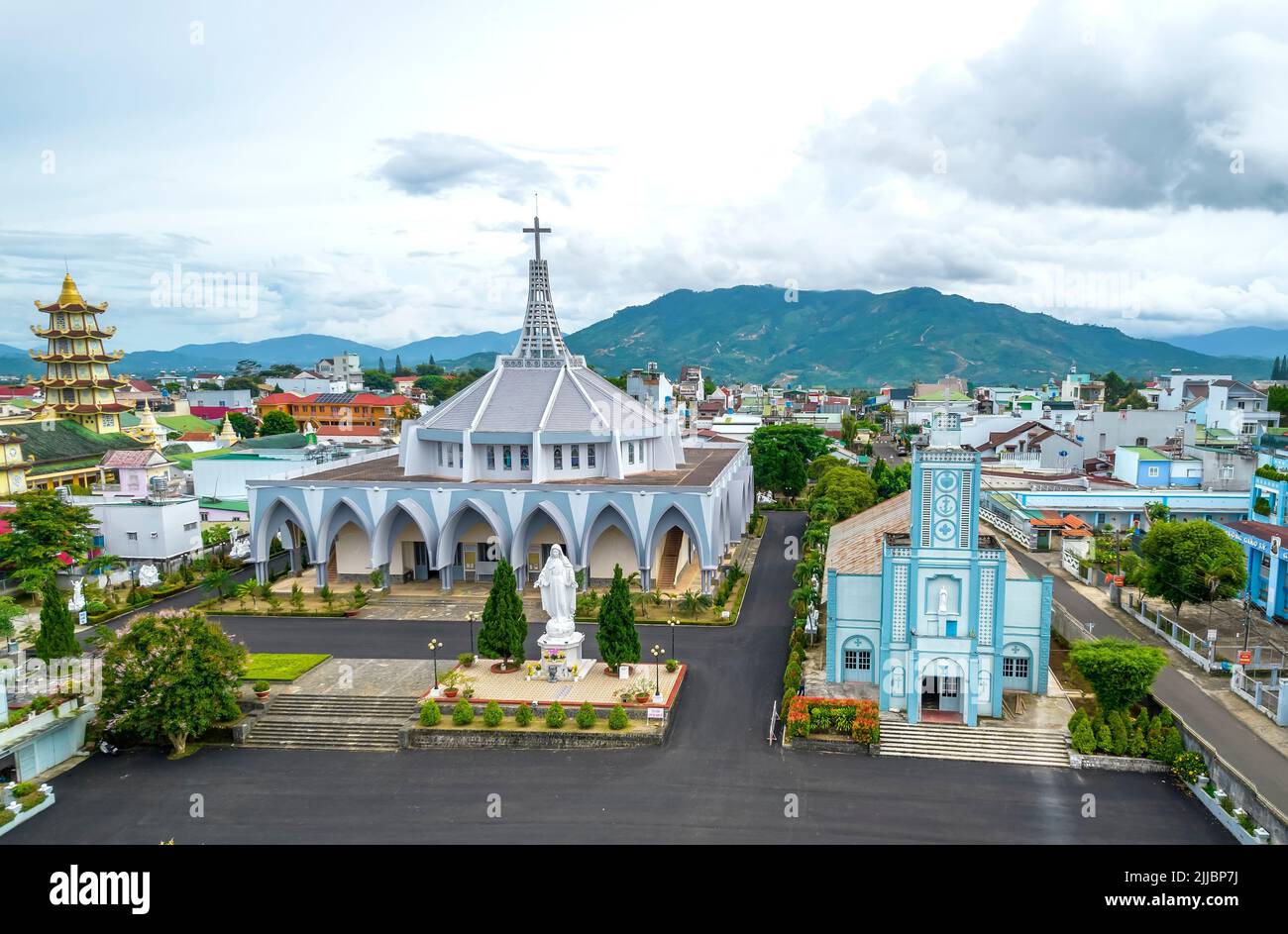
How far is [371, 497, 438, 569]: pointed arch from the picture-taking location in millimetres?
39281

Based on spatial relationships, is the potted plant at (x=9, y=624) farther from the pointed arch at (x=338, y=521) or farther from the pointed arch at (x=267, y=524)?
the pointed arch at (x=338, y=521)

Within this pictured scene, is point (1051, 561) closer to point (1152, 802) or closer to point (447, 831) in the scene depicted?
point (1152, 802)

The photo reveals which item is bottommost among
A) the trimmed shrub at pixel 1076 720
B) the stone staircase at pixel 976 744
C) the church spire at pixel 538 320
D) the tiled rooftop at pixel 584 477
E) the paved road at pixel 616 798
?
the paved road at pixel 616 798

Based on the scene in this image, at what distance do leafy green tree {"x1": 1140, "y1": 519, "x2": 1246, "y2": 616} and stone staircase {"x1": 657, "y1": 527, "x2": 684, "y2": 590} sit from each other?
20.2 metres

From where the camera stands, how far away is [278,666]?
97.1ft

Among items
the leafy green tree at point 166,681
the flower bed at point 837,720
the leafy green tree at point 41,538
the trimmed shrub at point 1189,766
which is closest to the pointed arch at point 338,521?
the leafy green tree at point 41,538

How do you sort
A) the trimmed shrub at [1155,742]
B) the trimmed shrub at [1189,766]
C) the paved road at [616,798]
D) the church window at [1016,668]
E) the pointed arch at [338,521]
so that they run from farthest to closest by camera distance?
the pointed arch at [338,521], the church window at [1016,668], the trimmed shrub at [1155,742], the trimmed shrub at [1189,766], the paved road at [616,798]

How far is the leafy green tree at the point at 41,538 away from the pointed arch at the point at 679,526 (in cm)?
2726

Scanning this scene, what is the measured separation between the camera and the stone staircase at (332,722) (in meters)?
24.7

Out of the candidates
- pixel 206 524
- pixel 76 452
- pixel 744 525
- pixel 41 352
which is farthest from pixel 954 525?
pixel 41 352

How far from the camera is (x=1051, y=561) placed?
148 feet

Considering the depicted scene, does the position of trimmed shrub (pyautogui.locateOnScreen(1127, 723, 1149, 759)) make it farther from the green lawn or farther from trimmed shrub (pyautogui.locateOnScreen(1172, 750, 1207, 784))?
the green lawn

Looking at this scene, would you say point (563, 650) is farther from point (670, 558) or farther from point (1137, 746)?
point (1137, 746)

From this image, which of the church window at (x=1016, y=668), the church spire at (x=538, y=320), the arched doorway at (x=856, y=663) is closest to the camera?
the church window at (x=1016, y=668)
